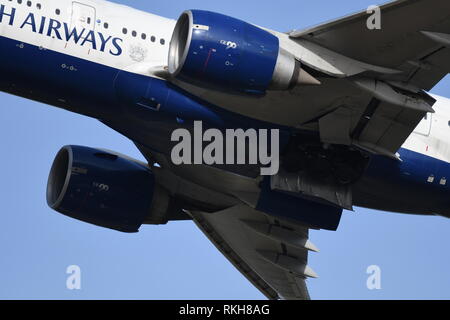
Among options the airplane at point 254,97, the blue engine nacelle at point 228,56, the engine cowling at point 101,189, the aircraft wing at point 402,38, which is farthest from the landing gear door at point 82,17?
the aircraft wing at point 402,38

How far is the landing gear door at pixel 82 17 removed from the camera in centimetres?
2662

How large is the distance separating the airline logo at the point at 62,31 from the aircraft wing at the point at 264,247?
8.19 meters

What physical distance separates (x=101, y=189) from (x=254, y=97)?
276 inches

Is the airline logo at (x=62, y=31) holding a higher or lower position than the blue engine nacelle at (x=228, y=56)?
higher

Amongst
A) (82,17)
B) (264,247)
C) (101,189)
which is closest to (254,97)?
(82,17)

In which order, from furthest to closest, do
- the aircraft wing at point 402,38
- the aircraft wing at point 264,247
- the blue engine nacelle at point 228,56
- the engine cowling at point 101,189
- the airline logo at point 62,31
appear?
the aircraft wing at point 264,247 < the engine cowling at point 101,189 < the airline logo at point 62,31 < the aircraft wing at point 402,38 < the blue engine nacelle at point 228,56

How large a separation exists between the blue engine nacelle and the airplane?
0.09ft

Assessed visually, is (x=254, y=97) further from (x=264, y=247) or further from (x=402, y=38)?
(x=264, y=247)

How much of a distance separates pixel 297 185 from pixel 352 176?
5.24 ft

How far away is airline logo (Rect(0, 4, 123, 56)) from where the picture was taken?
2630 centimetres

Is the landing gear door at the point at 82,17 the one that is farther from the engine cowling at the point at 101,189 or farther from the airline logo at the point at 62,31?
the engine cowling at the point at 101,189

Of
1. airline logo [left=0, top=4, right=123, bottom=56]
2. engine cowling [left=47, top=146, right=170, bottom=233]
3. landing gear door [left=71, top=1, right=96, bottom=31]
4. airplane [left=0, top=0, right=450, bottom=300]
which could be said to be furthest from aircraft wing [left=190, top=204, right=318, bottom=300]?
landing gear door [left=71, top=1, right=96, bottom=31]

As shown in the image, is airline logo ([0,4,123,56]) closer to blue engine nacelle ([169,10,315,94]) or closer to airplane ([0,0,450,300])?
airplane ([0,0,450,300])

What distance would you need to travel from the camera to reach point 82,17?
87.7ft
